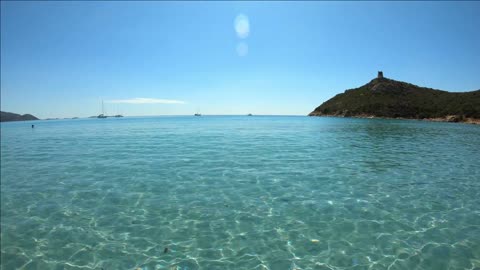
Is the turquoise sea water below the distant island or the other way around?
below

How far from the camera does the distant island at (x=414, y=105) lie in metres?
125

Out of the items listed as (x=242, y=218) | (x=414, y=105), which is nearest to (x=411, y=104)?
(x=414, y=105)

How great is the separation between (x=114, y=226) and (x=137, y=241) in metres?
1.84

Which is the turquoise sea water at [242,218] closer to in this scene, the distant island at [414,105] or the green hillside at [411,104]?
the distant island at [414,105]

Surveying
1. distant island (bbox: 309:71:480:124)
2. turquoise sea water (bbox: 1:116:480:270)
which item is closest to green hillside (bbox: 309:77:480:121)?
distant island (bbox: 309:71:480:124)

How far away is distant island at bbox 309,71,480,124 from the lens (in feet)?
410

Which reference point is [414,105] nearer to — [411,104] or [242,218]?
[411,104]

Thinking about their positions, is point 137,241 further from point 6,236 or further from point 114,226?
point 6,236

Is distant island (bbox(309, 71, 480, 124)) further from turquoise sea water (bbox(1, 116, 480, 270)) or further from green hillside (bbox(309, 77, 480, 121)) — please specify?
turquoise sea water (bbox(1, 116, 480, 270))

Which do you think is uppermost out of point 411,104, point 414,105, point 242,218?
point 411,104

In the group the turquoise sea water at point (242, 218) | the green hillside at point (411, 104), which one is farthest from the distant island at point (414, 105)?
the turquoise sea water at point (242, 218)

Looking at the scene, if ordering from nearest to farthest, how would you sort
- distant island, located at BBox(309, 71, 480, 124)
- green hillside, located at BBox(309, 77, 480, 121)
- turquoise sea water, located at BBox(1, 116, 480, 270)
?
turquoise sea water, located at BBox(1, 116, 480, 270)
distant island, located at BBox(309, 71, 480, 124)
green hillside, located at BBox(309, 77, 480, 121)

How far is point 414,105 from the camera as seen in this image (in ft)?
521

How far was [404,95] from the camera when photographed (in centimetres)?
18600
